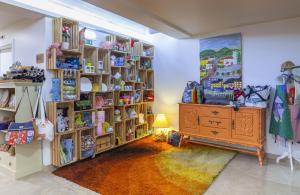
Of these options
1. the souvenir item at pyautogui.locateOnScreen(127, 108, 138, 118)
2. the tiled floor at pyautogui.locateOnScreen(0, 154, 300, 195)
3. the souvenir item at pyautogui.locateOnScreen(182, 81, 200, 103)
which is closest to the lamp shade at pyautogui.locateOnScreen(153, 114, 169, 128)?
the souvenir item at pyautogui.locateOnScreen(127, 108, 138, 118)

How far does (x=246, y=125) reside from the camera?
3236 millimetres

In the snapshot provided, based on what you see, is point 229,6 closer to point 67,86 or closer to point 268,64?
point 268,64

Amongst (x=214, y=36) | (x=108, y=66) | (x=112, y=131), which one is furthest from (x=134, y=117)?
(x=214, y=36)

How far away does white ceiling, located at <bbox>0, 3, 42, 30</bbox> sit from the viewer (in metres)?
2.68

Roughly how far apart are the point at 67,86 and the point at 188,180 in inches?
86.8

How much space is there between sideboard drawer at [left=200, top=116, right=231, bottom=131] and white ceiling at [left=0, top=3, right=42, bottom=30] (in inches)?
123

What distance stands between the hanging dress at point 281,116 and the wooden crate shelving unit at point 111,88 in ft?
8.47

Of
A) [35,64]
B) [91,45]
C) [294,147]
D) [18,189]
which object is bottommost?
[18,189]

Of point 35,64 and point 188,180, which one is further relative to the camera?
point 35,64

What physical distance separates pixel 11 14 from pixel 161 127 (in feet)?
11.1

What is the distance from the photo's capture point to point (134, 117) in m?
4.39

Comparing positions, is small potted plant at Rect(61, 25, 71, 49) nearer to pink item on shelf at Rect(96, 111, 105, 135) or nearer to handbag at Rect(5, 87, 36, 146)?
handbag at Rect(5, 87, 36, 146)

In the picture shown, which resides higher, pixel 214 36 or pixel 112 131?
pixel 214 36

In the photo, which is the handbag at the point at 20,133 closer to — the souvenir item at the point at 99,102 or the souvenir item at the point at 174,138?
the souvenir item at the point at 99,102
